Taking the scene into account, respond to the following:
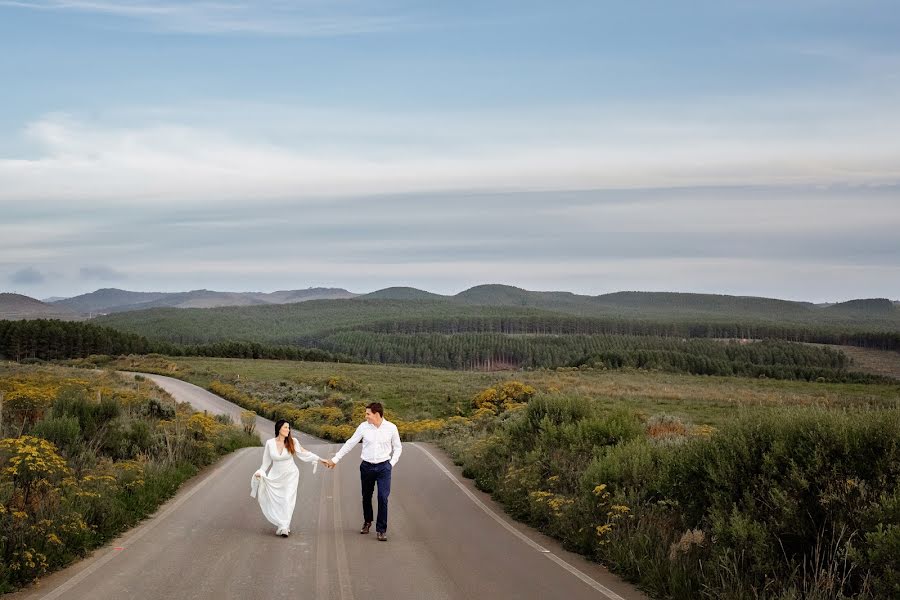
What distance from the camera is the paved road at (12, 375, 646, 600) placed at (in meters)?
8.93

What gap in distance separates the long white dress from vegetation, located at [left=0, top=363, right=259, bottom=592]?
2.12m

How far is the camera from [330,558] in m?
10.5

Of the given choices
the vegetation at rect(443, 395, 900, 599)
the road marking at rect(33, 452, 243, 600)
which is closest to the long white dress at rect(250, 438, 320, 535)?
the road marking at rect(33, 452, 243, 600)

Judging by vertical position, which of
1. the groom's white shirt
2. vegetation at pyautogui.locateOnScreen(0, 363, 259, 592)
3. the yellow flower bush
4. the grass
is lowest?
the grass

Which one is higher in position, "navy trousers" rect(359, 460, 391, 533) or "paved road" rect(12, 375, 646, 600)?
"navy trousers" rect(359, 460, 391, 533)

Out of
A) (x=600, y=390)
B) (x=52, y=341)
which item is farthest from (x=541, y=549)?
(x=52, y=341)

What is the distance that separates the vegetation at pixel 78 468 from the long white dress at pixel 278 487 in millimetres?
2117

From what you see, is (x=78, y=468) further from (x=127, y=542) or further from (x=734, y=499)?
(x=734, y=499)

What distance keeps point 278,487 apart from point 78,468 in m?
5.00

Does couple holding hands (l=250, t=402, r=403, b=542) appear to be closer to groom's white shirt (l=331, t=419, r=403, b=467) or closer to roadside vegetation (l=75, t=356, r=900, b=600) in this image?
groom's white shirt (l=331, t=419, r=403, b=467)

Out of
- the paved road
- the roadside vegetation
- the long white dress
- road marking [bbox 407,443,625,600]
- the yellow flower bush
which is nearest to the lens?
the roadside vegetation

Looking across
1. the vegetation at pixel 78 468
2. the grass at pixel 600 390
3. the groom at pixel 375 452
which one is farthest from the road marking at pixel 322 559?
the grass at pixel 600 390

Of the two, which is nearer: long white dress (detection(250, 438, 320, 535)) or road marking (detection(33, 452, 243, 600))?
road marking (detection(33, 452, 243, 600))

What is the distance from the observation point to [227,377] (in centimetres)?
7450
